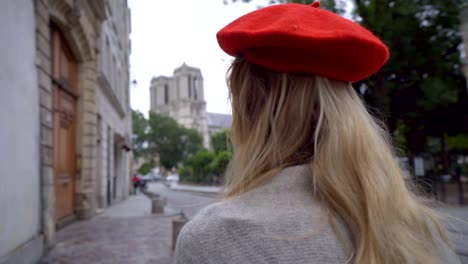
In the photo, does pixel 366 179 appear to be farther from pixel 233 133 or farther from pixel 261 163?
pixel 233 133

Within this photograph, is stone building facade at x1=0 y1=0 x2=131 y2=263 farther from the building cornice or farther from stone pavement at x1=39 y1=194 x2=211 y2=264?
the building cornice

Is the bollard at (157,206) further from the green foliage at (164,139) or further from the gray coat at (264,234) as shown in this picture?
the green foliage at (164,139)

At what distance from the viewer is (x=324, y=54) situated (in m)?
1.10

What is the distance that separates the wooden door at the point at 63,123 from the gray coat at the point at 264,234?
8.93m

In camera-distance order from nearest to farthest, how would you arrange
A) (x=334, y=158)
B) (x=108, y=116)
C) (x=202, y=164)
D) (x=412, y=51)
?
(x=334, y=158)
(x=412, y=51)
(x=108, y=116)
(x=202, y=164)

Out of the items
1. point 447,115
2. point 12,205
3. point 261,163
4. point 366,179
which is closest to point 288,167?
point 261,163

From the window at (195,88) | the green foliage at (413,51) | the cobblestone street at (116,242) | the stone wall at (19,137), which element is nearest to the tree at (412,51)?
the green foliage at (413,51)

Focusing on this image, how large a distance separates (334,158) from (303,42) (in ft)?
0.96

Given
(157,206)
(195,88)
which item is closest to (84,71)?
(157,206)

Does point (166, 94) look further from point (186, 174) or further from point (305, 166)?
point (305, 166)

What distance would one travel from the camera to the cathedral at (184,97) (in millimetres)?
92506

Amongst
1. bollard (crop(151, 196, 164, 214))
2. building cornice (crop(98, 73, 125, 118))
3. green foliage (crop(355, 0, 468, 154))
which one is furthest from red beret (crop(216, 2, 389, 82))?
building cornice (crop(98, 73, 125, 118))

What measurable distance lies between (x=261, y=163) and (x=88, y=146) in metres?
11.3

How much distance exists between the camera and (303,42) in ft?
3.52
